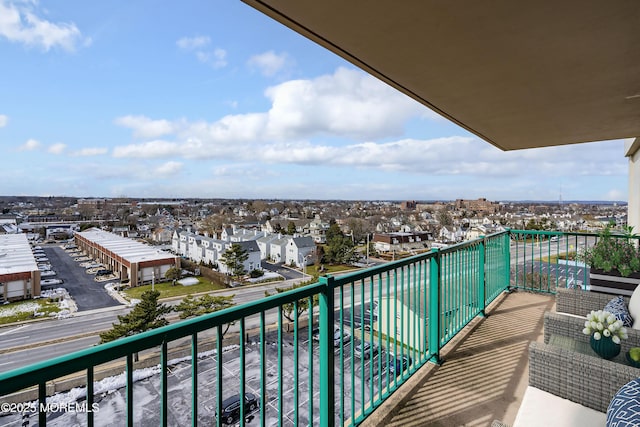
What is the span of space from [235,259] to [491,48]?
21.5 metres

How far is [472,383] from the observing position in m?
2.24

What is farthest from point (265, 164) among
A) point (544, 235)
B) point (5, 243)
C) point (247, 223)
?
point (544, 235)

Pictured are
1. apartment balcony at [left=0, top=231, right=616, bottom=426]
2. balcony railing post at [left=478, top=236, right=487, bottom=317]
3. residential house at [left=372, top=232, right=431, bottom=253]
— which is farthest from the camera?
residential house at [left=372, top=232, right=431, bottom=253]

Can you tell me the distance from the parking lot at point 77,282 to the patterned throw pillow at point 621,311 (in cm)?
2151

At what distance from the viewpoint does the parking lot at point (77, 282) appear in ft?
60.1

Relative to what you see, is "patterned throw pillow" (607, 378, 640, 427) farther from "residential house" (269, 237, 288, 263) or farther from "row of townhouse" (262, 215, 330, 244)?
"row of townhouse" (262, 215, 330, 244)

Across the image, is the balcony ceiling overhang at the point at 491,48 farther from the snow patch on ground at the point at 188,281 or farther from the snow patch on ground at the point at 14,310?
the snow patch on ground at the point at 188,281

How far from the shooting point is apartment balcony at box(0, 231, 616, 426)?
0.88 meters

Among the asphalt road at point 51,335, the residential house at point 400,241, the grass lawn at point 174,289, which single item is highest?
the residential house at point 400,241

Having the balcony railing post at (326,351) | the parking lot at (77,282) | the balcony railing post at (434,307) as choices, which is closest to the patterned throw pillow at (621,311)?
the balcony railing post at (434,307)

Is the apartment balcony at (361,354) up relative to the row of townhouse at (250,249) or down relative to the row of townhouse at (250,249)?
up

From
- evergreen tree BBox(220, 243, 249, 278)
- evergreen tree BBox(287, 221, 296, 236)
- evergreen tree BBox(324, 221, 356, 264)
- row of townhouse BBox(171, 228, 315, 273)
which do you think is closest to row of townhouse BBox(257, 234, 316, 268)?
row of townhouse BBox(171, 228, 315, 273)

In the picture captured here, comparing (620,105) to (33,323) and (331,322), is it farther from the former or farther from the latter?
(33,323)

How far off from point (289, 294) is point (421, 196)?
29.8m
